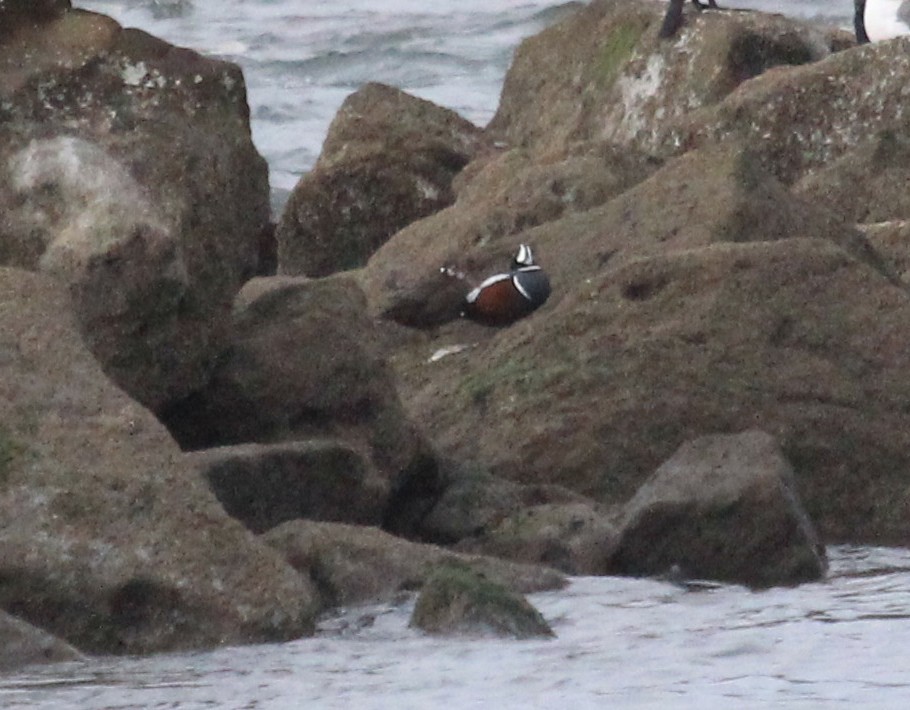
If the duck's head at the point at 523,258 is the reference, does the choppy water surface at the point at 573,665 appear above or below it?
below

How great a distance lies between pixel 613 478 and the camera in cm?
747

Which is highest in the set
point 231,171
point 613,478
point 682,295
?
point 231,171

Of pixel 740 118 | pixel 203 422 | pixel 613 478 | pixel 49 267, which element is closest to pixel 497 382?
pixel 613 478

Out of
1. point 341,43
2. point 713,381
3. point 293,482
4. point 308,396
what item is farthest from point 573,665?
point 341,43

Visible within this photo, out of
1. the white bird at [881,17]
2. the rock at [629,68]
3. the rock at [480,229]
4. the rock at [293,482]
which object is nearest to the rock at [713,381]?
the rock at [293,482]

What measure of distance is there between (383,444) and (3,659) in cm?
214

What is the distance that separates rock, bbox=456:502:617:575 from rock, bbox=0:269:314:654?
3.59 ft

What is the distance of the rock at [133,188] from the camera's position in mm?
6465

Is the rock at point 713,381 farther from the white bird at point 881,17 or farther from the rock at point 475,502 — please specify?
the white bird at point 881,17

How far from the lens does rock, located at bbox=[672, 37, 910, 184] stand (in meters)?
11.0

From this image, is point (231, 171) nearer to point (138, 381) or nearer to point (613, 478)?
point (138, 381)

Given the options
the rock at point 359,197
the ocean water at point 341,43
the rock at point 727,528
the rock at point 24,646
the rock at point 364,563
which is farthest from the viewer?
the ocean water at point 341,43

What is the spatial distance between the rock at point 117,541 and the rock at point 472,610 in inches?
12.0

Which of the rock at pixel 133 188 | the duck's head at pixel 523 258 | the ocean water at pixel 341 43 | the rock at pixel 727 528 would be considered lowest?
the ocean water at pixel 341 43
